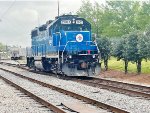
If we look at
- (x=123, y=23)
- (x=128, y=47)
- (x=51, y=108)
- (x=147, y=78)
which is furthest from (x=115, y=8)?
(x=51, y=108)

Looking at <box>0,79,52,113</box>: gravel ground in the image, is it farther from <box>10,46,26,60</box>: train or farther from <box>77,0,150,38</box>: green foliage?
<box>10,46,26,60</box>: train

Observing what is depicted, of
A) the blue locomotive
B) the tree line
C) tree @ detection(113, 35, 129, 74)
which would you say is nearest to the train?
the tree line

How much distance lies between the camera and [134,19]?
5069 cm

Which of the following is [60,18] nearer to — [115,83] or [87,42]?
[87,42]

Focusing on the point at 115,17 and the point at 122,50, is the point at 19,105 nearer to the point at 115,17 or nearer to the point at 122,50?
the point at 122,50

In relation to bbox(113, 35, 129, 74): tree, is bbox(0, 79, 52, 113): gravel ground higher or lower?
lower

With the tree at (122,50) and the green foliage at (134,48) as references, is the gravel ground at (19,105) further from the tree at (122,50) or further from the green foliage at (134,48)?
the tree at (122,50)

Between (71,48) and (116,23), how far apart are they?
92.9 feet

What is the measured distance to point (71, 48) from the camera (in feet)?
82.8

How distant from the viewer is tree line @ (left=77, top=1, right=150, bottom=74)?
96.0 ft

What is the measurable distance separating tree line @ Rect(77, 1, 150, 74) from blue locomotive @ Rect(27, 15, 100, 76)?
343 cm

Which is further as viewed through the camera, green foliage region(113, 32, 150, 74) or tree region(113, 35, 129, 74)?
tree region(113, 35, 129, 74)

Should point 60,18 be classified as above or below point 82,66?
above

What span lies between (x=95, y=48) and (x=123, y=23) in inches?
1020
